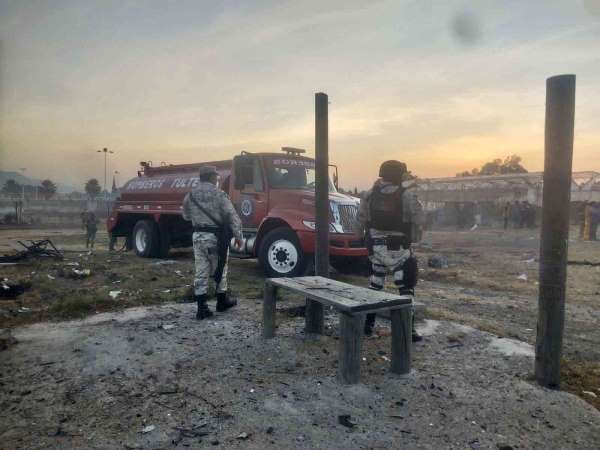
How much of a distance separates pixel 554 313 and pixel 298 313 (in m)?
2.97

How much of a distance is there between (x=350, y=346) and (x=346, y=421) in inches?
25.0

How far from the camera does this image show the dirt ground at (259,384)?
2.79m

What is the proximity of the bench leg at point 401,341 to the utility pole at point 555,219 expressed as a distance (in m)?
1.07

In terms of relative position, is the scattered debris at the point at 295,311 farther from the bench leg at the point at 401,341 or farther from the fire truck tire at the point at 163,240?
the fire truck tire at the point at 163,240

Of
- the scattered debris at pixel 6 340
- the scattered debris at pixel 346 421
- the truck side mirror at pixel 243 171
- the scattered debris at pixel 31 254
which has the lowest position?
the scattered debris at pixel 346 421

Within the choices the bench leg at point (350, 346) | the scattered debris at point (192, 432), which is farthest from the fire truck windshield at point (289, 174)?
the scattered debris at point (192, 432)

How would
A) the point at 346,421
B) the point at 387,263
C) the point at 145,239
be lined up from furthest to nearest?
the point at 145,239
the point at 387,263
the point at 346,421

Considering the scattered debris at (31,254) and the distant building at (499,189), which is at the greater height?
the distant building at (499,189)

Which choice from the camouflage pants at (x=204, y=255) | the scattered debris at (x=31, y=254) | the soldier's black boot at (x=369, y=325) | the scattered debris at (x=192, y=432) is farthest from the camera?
the scattered debris at (x=31, y=254)

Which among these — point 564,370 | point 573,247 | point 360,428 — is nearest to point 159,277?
point 360,428

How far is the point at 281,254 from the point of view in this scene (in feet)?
25.6

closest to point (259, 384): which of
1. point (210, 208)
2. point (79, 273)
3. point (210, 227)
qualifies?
point (210, 227)

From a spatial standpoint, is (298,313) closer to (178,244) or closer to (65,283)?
(65,283)

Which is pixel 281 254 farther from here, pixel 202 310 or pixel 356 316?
pixel 356 316
